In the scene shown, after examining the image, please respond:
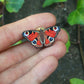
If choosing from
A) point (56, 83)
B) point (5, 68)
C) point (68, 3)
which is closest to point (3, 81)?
point (5, 68)

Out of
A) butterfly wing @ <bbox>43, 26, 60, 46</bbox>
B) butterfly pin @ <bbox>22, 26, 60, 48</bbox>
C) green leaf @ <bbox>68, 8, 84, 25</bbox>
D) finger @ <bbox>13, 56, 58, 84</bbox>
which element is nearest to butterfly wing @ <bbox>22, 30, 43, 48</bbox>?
butterfly pin @ <bbox>22, 26, 60, 48</bbox>

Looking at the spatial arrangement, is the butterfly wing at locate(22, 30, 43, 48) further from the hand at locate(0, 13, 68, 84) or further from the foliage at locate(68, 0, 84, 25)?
the foliage at locate(68, 0, 84, 25)

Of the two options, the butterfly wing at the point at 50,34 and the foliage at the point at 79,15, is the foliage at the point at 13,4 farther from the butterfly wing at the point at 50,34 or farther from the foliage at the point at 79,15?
the foliage at the point at 79,15

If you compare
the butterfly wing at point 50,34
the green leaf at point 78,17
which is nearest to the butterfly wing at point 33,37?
the butterfly wing at point 50,34

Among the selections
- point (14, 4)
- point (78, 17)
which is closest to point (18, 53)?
point (14, 4)

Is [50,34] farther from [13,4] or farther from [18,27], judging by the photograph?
[13,4]

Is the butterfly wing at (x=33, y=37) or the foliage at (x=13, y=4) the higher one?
the foliage at (x=13, y=4)

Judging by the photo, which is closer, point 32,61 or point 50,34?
point 32,61

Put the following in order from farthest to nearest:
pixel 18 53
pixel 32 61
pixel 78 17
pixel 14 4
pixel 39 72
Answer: pixel 14 4, pixel 78 17, pixel 18 53, pixel 32 61, pixel 39 72
